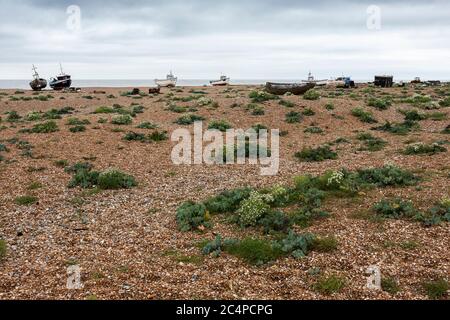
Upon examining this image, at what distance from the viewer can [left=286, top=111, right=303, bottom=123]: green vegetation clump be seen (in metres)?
31.1

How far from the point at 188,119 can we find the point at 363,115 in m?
13.3

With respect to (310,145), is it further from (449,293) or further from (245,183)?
(449,293)

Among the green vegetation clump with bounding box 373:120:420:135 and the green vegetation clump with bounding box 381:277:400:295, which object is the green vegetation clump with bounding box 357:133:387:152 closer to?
the green vegetation clump with bounding box 373:120:420:135

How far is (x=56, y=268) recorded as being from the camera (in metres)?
10.2

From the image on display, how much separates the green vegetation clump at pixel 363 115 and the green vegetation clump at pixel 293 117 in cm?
448

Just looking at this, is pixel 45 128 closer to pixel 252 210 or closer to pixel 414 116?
pixel 252 210

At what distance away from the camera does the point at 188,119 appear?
3147 centimetres

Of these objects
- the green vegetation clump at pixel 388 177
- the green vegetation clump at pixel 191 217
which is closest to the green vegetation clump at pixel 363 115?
the green vegetation clump at pixel 388 177

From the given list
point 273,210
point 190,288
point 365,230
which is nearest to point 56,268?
point 190,288

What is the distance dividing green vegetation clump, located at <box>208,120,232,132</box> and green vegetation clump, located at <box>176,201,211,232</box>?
14735mm

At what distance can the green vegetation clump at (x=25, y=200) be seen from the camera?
589 inches

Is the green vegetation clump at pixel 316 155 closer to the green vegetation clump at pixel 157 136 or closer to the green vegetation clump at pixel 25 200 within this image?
the green vegetation clump at pixel 157 136

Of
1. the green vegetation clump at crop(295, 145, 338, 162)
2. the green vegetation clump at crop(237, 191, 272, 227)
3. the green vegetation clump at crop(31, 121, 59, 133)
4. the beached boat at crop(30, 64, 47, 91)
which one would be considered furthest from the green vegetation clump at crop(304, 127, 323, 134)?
the beached boat at crop(30, 64, 47, 91)
